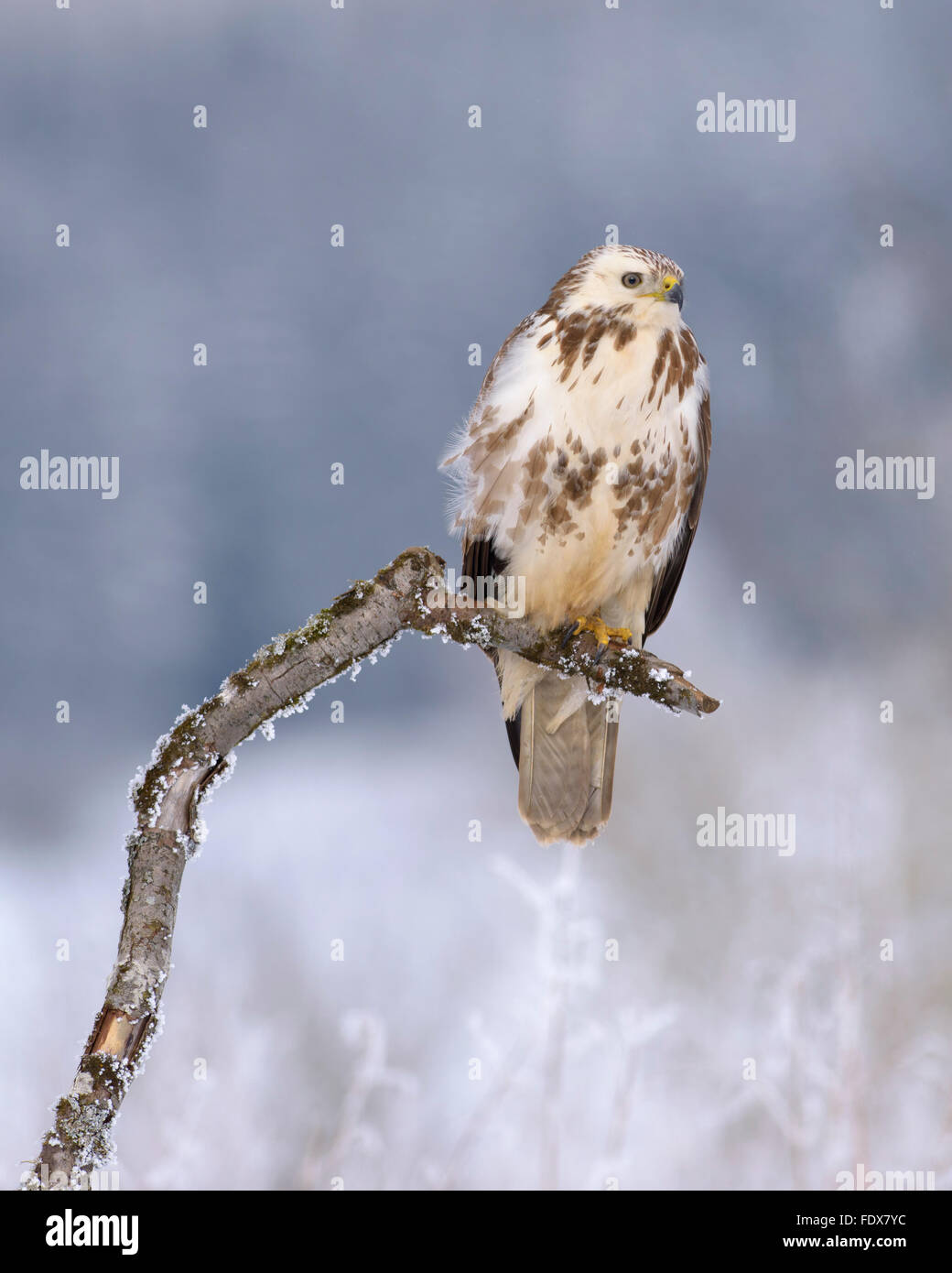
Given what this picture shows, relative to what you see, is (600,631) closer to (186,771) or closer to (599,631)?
(599,631)

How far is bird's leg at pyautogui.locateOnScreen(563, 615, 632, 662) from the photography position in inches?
207

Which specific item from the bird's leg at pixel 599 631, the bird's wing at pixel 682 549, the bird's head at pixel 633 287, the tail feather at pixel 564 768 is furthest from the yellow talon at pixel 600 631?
the bird's head at pixel 633 287

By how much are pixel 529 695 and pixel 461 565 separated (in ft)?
2.58

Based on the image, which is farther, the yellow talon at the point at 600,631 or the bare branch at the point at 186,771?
the yellow talon at the point at 600,631

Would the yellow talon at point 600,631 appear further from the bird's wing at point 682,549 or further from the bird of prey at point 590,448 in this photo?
the bird's wing at point 682,549

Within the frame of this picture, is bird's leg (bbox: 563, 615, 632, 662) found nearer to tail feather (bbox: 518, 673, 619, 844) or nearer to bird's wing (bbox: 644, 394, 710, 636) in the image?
bird's wing (bbox: 644, 394, 710, 636)

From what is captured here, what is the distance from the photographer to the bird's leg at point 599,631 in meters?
5.26

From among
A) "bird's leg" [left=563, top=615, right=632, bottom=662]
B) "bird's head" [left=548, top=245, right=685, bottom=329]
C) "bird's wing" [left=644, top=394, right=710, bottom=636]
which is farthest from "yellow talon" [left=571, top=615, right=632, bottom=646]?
"bird's head" [left=548, top=245, right=685, bottom=329]

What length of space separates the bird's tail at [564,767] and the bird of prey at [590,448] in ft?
1.71

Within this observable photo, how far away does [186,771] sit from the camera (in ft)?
11.6

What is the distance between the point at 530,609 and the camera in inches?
212

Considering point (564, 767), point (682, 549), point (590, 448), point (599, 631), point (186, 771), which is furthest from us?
point (564, 767)

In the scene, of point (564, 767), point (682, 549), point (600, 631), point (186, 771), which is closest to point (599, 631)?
point (600, 631)

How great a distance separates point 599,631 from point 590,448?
844 millimetres
